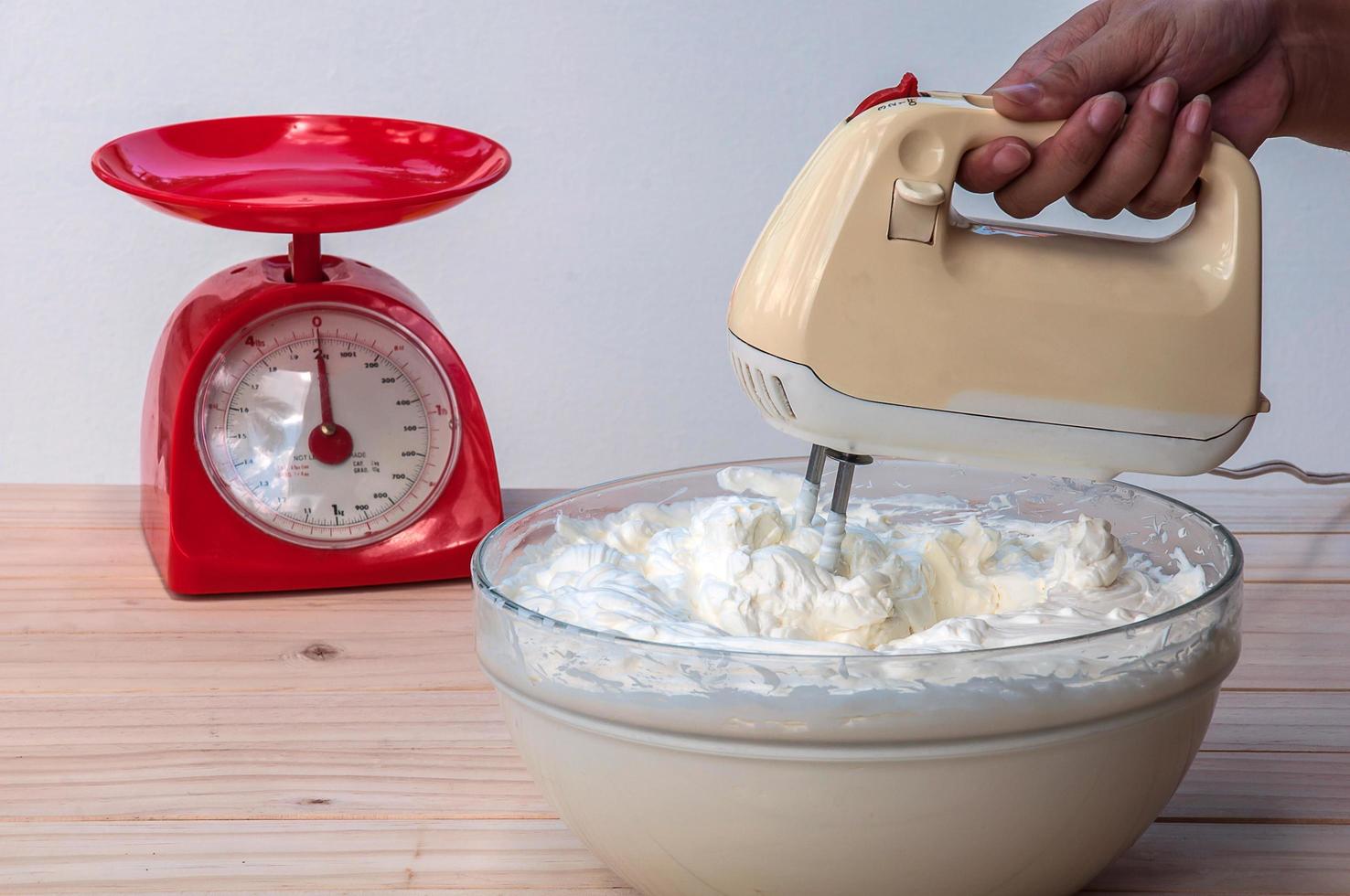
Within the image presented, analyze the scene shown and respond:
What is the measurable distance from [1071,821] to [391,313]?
78 cm

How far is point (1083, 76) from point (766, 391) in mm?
270

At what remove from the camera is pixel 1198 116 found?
729mm

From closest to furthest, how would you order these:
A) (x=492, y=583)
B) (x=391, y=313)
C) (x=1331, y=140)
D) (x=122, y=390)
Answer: (x=492, y=583)
(x=1331, y=140)
(x=391, y=313)
(x=122, y=390)

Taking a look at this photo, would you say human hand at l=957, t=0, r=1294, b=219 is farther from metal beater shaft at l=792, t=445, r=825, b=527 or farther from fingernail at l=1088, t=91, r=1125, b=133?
metal beater shaft at l=792, t=445, r=825, b=527

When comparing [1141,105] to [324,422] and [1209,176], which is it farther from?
[324,422]

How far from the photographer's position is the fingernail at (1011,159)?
0.72 m

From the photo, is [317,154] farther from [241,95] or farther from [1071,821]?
[241,95]

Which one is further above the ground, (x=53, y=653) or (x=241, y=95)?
(x=241, y=95)

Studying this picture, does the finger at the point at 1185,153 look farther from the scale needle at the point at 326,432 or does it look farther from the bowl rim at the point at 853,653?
the scale needle at the point at 326,432

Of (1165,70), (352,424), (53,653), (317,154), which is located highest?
(1165,70)

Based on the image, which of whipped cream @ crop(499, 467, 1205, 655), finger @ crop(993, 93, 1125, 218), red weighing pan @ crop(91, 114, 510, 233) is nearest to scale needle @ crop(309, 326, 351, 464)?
red weighing pan @ crop(91, 114, 510, 233)

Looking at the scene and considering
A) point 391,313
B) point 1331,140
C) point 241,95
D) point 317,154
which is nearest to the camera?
point 1331,140

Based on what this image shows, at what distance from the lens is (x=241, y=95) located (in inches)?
95.8

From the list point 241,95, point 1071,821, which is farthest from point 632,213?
point 1071,821
